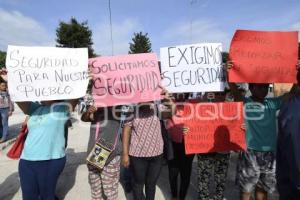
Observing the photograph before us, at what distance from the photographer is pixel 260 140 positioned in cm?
346

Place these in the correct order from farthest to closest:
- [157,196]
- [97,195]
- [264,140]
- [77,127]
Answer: [77,127] → [157,196] → [97,195] → [264,140]

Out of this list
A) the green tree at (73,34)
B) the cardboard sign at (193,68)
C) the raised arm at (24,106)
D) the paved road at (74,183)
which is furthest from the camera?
the green tree at (73,34)

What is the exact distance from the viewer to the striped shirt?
3.51 meters

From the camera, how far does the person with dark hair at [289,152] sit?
2.07m

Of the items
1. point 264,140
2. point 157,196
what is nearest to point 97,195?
point 157,196

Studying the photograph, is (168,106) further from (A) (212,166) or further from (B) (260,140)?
(B) (260,140)

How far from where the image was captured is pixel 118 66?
11.0 ft

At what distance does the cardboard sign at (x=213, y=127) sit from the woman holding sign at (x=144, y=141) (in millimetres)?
302

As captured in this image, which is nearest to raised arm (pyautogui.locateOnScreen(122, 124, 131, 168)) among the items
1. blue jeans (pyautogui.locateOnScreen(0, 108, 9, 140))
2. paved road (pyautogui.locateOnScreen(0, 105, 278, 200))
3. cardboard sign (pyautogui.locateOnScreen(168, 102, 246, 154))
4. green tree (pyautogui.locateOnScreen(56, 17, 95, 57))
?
cardboard sign (pyautogui.locateOnScreen(168, 102, 246, 154))

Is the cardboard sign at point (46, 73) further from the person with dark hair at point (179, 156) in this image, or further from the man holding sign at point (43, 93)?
the person with dark hair at point (179, 156)

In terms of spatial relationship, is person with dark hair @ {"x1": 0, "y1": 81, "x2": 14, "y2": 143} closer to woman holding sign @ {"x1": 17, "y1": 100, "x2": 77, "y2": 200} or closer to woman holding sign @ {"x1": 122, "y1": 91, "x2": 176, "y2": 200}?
woman holding sign @ {"x1": 17, "y1": 100, "x2": 77, "y2": 200}

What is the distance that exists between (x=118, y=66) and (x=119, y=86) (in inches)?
8.9

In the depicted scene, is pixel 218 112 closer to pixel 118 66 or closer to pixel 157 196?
pixel 118 66

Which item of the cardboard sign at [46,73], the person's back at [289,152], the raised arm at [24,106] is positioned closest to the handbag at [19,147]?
the raised arm at [24,106]
